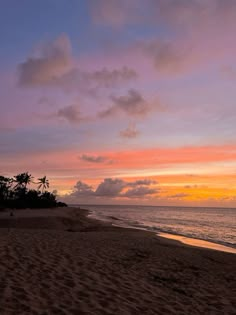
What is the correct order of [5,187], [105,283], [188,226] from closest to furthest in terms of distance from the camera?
[105,283]
[188,226]
[5,187]

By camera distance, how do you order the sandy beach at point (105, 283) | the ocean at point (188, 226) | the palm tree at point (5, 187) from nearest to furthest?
the sandy beach at point (105, 283) → the ocean at point (188, 226) → the palm tree at point (5, 187)

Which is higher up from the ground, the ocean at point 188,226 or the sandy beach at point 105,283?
the sandy beach at point 105,283

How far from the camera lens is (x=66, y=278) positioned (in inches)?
375

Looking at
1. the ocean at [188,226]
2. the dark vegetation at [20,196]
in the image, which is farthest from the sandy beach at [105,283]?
the dark vegetation at [20,196]

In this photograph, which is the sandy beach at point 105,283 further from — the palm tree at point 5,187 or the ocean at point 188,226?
the palm tree at point 5,187

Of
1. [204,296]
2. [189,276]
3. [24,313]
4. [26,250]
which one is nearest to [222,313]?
Result: [204,296]

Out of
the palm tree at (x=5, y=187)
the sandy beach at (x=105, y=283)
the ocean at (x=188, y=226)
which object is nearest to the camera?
the sandy beach at (x=105, y=283)

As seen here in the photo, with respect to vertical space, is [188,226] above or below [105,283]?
below

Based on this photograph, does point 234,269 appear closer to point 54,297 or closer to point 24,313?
point 54,297

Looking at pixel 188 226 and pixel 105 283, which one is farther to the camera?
pixel 188 226

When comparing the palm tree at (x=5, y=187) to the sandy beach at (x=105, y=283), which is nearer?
the sandy beach at (x=105, y=283)

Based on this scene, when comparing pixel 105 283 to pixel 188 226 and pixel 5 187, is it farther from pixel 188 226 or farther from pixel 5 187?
pixel 5 187

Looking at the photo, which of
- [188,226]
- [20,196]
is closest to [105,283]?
[188,226]

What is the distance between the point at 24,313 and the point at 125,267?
6.66 m
